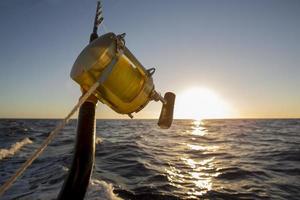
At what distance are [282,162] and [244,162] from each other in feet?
5.32

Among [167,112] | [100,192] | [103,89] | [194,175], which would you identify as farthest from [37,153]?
[194,175]

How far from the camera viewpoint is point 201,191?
7.29m

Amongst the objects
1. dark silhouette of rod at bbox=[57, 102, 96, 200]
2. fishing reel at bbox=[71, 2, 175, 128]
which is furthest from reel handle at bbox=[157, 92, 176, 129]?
dark silhouette of rod at bbox=[57, 102, 96, 200]

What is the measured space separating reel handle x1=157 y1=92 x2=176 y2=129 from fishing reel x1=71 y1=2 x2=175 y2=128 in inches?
4.8

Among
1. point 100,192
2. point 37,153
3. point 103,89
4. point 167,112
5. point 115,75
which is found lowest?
point 100,192

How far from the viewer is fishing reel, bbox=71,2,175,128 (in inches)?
94.0

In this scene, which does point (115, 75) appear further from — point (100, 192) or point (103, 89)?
point (100, 192)

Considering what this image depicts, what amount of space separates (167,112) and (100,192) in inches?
165

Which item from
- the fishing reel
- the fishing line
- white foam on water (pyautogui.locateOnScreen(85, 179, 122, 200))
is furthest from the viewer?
white foam on water (pyautogui.locateOnScreen(85, 179, 122, 200))

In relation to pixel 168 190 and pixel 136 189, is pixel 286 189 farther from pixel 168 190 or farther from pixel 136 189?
pixel 136 189

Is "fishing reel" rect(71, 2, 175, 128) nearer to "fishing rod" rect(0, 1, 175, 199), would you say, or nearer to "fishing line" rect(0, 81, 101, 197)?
"fishing rod" rect(0, 1, 175, 199)

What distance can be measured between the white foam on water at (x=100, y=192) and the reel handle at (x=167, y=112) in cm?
372

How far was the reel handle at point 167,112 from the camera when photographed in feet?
10.5

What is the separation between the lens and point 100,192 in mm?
6621
